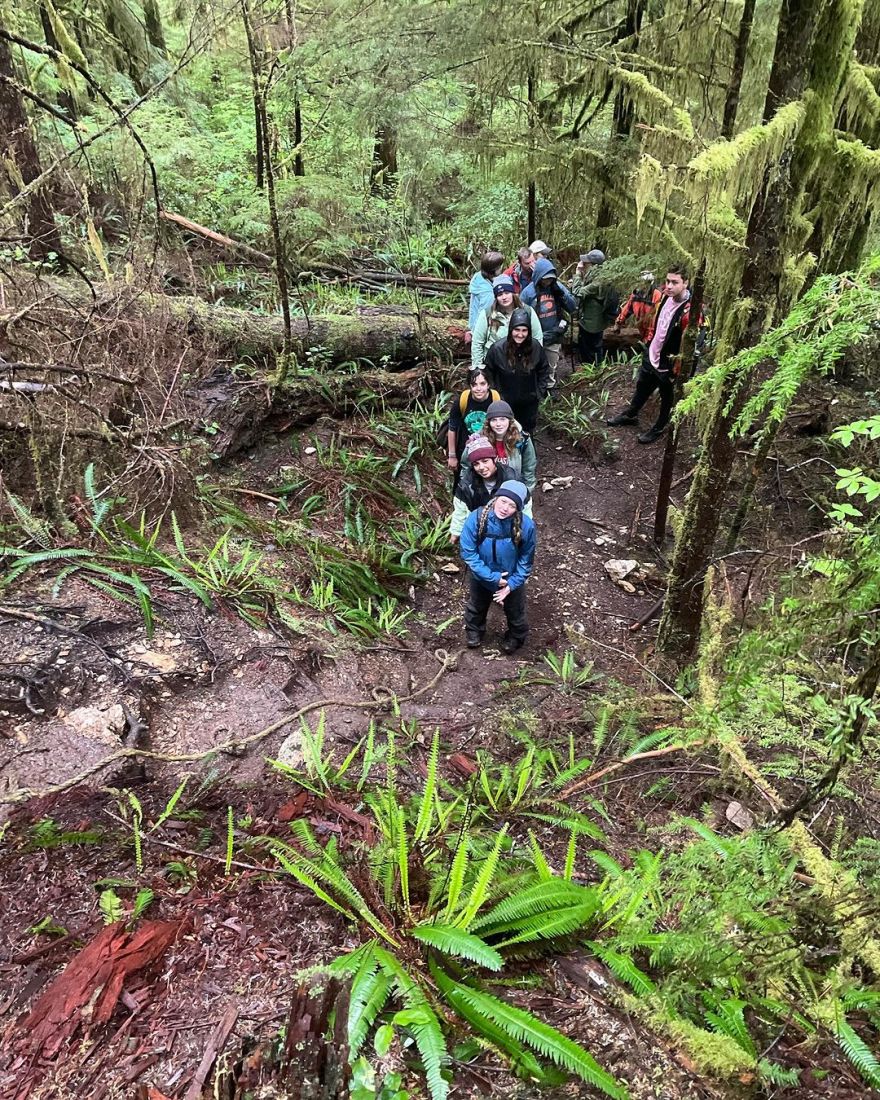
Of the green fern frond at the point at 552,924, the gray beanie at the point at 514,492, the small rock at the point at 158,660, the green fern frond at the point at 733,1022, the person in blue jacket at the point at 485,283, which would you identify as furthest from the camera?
the person in blue jacket at the point at 485,283

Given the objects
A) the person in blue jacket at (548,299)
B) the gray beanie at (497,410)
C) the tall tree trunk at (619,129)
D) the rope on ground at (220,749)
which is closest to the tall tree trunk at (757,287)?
the gray beanie at (497,410)

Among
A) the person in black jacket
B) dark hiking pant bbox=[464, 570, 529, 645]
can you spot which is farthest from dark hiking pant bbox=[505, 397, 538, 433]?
dark hiking pant bbox=[464, 570, 529, 645]

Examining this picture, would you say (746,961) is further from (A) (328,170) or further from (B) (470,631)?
(A) (328,170)

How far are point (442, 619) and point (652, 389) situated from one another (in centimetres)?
492

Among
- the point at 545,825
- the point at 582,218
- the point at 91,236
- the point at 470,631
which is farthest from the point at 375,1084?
the point at 582,218

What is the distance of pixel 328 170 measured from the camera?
12.8m

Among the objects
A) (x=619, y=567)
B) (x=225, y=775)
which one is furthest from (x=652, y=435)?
(x=225, y=775)

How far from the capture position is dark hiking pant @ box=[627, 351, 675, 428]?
27.8 feet

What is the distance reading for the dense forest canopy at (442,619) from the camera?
212 centimetres

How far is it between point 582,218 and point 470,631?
562cm

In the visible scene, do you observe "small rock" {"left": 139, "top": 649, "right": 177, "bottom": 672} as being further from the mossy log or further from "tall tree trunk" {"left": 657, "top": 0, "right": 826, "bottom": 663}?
the mossy log

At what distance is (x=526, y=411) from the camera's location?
7.48 metres

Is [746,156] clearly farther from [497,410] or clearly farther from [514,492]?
[497,410]

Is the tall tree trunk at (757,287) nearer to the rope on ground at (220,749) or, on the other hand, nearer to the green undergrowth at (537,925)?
the green undergrowth at (537,925)
